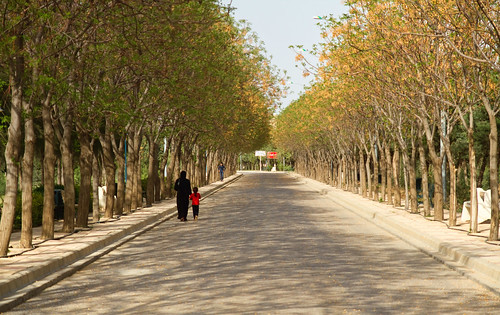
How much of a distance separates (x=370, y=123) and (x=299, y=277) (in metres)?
29.0

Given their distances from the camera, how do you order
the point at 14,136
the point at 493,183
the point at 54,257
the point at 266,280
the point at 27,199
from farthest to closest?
1. the point at 493,183
2. the point at 27,199
3. the point at 14,136
4. the point at 54,257
5. the point at 266,280

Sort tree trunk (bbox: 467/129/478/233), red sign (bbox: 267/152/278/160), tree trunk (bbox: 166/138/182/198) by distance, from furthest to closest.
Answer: red sign (bbox: 267/152/278/160), tree trunk (bbox: 166/138/182/198), tree trunk (bbox: 467/129/478/233)

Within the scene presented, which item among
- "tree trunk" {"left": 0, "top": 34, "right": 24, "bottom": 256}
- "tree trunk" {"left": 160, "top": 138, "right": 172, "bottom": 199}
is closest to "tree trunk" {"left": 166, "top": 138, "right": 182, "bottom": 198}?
"tree trunk" {"left": 160, "top": 138, "right": 172, "bottom": 199}

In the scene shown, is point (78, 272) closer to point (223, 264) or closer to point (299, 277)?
point (223, 264)

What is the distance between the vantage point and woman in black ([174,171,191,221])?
85.7ft

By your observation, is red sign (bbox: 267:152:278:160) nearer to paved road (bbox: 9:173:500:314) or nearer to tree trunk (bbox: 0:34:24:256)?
paved road (bbox: 9:173:500:314)

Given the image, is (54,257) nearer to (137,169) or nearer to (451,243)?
(451,243)

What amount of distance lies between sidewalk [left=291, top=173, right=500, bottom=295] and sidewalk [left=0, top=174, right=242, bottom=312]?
6485mm

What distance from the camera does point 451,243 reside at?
55.0 ft

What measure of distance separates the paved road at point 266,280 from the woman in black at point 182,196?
18.3ft

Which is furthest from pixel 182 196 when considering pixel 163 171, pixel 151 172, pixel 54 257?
pixel 163 171

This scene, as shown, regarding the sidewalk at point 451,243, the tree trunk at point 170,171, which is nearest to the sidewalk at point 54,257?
the sidewalk at point 451,243

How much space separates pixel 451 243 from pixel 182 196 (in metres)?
11.7

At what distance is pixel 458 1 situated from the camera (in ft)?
52.7
